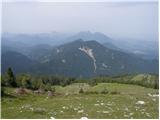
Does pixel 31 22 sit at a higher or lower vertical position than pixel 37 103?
higher

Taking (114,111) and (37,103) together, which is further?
(37,103)

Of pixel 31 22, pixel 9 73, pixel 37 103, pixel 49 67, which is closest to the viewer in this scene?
pixel 37 103

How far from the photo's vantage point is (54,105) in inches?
437

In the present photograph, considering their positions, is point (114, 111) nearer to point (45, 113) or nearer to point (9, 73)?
point (45, 113)

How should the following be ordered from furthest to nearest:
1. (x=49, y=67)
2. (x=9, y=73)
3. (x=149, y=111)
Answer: (x=49, y=67)
(x=9, y=73)
(x=149, y=111)

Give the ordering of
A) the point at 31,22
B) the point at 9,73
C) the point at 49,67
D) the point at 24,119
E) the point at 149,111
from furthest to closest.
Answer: the point at 49,67
the point at 9,73
the point at 31,22
the point at 149,111
the point at 24,119

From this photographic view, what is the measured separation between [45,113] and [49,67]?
84.5m

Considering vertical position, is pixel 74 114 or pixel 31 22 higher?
pixel 31 22

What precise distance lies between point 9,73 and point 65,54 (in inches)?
3933

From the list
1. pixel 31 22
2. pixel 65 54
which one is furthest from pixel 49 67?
pixel 31 22

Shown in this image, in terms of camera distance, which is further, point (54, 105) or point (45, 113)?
point (54, 105)

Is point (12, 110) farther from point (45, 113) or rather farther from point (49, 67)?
point (49, 67)

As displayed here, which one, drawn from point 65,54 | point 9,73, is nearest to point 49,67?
point 65,54

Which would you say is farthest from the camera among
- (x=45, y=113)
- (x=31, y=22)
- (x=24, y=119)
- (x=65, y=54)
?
(x=65, y=54)
